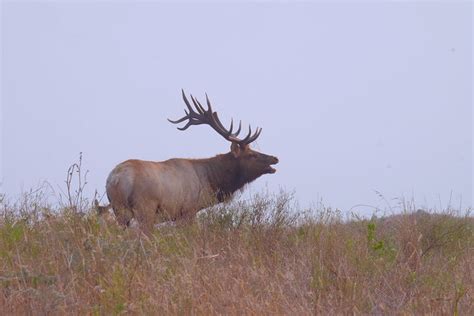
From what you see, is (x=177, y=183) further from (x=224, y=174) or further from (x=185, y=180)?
(x=224, y=174)

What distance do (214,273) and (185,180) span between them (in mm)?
5728

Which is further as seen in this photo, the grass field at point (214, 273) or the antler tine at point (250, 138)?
the antler tine at point (250, 138)

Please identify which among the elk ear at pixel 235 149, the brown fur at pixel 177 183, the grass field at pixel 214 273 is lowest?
the grass field at pixel 214 273

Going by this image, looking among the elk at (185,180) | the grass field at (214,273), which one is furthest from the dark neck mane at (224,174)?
the grass field at (214,273)

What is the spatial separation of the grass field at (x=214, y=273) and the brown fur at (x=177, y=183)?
1723 mm

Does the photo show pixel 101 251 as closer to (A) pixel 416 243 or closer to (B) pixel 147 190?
(A) pixel 416 243

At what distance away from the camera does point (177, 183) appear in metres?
11.4

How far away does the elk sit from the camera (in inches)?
408

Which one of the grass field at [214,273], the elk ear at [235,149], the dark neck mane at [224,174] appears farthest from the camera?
the elk ear at [235,149]

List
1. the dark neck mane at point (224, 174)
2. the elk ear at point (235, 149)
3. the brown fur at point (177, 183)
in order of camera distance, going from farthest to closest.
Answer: the elk ear at point (235, 149) < the dark neck mane at point (224, 174) < the brown fur at point (177, 183)

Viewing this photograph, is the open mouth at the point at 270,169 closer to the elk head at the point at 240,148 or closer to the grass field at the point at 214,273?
the elk head at the point at 240,148

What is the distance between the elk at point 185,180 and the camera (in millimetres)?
10375

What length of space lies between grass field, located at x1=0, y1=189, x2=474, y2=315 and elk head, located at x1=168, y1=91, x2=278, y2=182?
4.38 meters

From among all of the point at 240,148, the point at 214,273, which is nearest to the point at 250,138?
the point at 240,148
